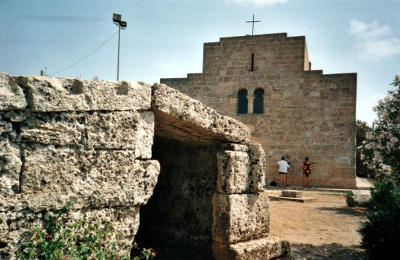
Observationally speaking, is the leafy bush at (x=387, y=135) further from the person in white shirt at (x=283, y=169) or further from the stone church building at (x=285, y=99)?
the stone church building at (x=285, y=99)

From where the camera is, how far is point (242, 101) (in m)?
16.0

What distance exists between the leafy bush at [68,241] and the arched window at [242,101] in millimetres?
13646

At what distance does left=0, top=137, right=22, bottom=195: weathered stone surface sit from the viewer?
2.29 m

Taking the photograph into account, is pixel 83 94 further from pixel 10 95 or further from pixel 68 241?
pixel 68 241

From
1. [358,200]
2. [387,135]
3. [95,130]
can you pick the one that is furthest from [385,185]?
[358,200]

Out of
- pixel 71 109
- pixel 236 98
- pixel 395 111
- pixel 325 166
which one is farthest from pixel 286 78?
pixel 71 109

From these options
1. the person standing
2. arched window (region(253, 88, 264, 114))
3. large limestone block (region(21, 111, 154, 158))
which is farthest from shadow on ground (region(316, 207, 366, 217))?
arched window (region(253, 88, 264, 114))

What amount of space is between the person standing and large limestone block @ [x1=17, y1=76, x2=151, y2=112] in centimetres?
1249

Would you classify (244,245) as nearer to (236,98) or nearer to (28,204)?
(28,204)

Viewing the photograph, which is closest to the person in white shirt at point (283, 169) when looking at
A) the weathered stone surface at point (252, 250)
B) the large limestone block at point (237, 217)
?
the weathered stone surface at point (252, 250)

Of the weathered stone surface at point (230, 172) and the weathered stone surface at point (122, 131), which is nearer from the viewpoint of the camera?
the weathered stone surface at point (122, 131)

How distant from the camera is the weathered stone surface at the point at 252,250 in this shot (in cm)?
355

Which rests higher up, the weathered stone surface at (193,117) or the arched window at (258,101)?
Answer: the arched window at (258,101)

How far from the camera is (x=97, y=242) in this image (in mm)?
2594
